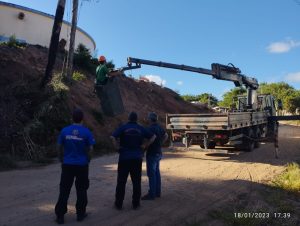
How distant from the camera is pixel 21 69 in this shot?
20406mm

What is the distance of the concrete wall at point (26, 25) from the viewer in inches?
1228

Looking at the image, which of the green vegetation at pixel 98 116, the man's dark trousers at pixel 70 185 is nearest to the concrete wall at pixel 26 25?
the green vegetation at pixel 98 116

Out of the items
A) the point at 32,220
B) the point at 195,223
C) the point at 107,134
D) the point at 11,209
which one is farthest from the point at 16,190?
the point at 107,134

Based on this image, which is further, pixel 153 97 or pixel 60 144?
pixel 153 97

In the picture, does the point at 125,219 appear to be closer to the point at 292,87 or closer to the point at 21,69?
the point at 21,69

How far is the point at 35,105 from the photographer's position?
17328 millimetres

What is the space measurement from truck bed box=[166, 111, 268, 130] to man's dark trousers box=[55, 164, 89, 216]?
28.4ft

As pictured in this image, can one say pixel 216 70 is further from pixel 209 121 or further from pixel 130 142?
pixel 130 142

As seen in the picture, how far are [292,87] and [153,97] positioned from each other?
53070 millimetres

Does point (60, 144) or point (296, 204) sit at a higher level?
point (60, 144)

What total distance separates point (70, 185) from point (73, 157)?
19.5 inches

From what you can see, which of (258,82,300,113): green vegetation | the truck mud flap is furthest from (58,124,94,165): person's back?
(258,82,300,113): green vegetation

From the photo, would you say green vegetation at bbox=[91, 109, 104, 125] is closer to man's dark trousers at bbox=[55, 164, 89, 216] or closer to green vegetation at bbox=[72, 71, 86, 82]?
green vegetation at bbox=[72, 71, 86, 82]

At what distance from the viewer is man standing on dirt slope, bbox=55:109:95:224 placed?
23.0 feet
